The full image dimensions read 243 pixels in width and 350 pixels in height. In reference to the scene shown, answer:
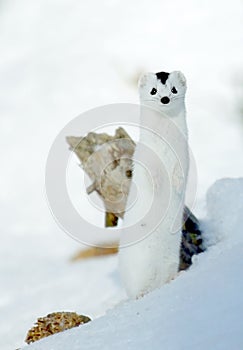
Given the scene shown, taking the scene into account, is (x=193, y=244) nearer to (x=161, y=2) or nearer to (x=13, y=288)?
(x=13, y=288)

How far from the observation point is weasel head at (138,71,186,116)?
9.09 ft

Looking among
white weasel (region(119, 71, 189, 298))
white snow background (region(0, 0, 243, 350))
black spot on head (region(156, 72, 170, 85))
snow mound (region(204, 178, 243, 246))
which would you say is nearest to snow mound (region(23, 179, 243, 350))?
white weasel (region(119, 71, 189, 298))

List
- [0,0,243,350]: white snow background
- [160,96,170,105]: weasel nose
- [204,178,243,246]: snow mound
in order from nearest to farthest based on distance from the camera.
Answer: [160,96,170,105]: weasel nose, [204,178,243,246]: snow mound, [0,0,243,350]: white snow background

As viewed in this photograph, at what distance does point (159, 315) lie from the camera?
77.3 inches

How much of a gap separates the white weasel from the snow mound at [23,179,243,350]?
538 mm

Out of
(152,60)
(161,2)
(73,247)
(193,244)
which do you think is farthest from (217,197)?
(161,2)

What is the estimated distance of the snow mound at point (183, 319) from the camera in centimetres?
174

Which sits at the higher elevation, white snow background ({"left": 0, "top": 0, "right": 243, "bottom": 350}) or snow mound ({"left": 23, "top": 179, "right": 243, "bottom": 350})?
white snow background ({"left": 0, "top": 0, "right": 243, "bottom": 350})

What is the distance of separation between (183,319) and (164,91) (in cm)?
109

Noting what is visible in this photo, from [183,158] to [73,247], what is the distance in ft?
8.78

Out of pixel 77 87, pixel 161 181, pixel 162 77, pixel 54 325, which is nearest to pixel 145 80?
pixel 162 77

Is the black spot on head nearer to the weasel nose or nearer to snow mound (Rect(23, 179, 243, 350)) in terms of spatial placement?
the weasel nose

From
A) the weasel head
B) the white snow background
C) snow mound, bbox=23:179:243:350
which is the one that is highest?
the white snow background

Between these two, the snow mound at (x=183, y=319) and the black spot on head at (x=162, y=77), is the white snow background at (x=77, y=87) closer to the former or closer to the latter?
the black spot on head at (x=162, y=77)
